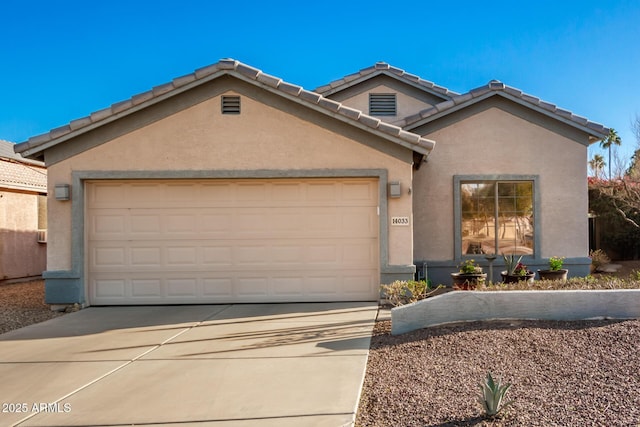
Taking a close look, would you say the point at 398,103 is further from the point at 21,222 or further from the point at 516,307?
the point at 21,222

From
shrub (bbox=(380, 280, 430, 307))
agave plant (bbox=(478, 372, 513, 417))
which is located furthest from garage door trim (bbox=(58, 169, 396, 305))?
agave plant (bbox=(478, 372, 513, 417))

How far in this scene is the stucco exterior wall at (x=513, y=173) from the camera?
38.1ft

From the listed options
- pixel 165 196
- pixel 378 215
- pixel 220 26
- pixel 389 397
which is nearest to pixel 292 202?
pixel 378 215

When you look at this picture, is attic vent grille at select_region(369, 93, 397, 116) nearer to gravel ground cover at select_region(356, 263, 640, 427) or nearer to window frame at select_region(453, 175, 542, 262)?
window frame at select_region(453, 175, 542, 262)

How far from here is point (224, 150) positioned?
9422 millimetres

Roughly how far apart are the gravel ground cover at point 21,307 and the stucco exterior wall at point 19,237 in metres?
0.85

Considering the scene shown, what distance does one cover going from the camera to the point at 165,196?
380 inches

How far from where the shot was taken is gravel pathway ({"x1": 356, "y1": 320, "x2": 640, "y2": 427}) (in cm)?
413

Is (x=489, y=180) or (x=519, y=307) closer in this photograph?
(x=519, y=307)

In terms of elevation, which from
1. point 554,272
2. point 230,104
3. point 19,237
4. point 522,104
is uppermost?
point 522,104

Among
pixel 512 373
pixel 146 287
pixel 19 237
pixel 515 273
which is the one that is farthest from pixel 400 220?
pixel 19 237

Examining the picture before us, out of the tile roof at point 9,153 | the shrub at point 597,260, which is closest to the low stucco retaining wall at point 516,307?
the shrub at point 597,260

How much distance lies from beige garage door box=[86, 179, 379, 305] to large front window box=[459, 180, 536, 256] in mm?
3415

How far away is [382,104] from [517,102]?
4275 millimetres
